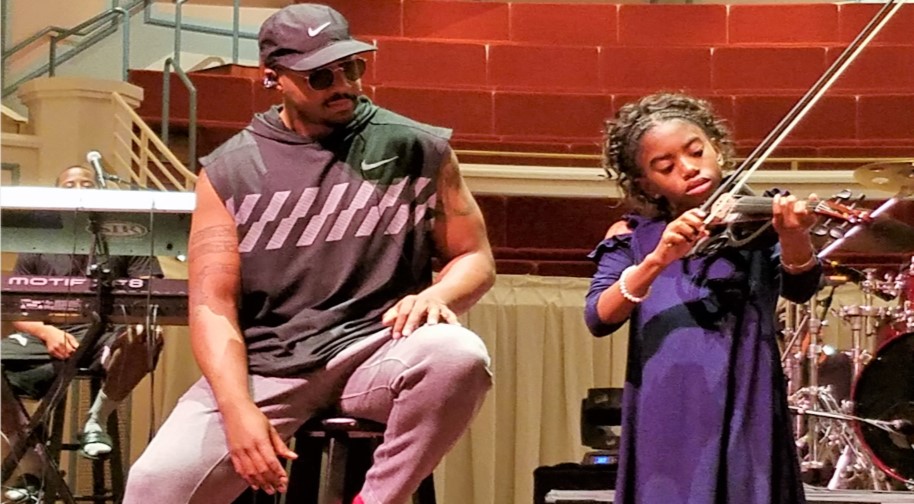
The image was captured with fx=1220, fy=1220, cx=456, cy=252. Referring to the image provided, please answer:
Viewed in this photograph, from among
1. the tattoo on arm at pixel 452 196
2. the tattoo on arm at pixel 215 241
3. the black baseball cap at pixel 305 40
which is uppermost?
the black baseball cap at pixel 305 40

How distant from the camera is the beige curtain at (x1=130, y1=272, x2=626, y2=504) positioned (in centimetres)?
463

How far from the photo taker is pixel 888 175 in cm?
359

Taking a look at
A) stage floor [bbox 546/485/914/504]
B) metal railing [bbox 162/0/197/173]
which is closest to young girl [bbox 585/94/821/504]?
stage floor [bbox 546/485/914/504]

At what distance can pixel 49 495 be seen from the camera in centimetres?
257

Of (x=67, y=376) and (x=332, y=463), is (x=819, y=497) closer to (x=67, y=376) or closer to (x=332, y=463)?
(x=332, y=463)

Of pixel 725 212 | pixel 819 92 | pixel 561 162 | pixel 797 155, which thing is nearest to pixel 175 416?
pixel 725 212

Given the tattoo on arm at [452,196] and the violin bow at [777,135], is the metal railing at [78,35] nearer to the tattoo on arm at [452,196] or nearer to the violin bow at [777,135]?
the tattoo on arm at [452,196]

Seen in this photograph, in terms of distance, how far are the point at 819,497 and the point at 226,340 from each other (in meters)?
1.61

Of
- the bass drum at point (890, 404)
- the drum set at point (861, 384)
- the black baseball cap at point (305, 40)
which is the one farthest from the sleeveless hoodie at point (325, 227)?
the bass drum at point (890, 404)

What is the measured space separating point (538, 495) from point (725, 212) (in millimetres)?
1477

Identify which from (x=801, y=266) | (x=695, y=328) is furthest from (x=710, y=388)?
(x=801, y=266)

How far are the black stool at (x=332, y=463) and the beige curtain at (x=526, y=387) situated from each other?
299 cm

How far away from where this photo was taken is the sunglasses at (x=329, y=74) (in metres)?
1.66

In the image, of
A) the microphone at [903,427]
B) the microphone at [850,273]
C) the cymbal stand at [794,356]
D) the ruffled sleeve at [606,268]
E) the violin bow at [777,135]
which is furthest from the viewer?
the cymbal stand at [794,356]
